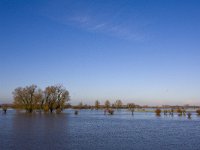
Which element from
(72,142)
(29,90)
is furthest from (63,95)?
(72,142)

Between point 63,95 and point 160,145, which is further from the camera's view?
point 63,95

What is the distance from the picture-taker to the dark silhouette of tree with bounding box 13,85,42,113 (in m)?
95.4

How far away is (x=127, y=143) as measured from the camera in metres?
24.1

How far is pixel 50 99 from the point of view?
325ft

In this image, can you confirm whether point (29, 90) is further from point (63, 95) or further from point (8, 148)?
point (8, 148)

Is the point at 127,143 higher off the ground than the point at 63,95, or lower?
lower

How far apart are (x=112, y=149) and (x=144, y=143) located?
4290mm

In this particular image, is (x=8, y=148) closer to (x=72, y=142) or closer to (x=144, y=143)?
(x=72, y=142)

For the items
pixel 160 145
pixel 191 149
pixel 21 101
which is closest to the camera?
pixel 191 149

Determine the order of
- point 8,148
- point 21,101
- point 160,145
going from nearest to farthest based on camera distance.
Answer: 1. point 8,148
2. point 160,145
3. point 21,101

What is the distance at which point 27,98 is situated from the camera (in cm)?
9606

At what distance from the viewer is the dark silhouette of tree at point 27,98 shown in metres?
95.4

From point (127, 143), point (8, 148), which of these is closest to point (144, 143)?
point (127, 143)

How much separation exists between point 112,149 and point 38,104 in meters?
80.4
